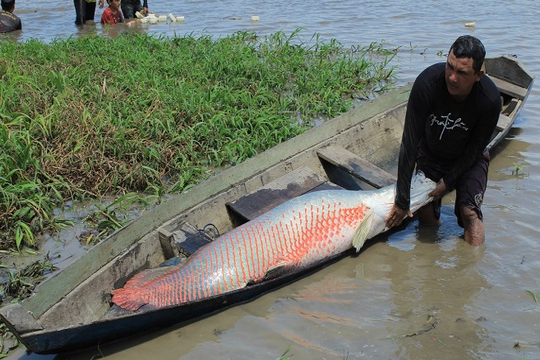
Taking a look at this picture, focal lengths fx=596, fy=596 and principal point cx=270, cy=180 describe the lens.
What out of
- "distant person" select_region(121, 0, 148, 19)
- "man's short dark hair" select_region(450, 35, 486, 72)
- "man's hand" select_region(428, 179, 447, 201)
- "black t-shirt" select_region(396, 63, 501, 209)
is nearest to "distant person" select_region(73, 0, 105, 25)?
"distant person" select_region(121, 0, 148, 19)

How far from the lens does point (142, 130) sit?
5957 millimetres

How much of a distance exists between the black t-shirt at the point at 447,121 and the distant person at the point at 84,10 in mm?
10462

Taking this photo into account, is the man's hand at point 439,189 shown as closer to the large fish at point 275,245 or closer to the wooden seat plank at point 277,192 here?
the large fish at point 275,245

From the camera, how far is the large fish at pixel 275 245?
3.62 m

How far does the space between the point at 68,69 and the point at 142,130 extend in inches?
85.0

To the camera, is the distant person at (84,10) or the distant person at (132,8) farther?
the distant person at (132,8)

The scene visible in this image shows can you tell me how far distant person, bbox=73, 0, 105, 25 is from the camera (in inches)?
506

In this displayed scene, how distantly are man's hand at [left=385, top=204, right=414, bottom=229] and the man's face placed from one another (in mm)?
914

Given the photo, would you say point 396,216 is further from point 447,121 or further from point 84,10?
point 84,10

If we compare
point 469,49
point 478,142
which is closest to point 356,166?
point 478,142

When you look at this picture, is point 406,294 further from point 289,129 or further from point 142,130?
point 142,130

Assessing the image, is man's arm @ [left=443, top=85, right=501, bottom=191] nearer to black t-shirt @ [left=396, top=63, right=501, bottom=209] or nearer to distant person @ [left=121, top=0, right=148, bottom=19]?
black t-shirt @ [left=396, top=63, right=501, bottom=209]

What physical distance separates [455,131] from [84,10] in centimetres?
1114

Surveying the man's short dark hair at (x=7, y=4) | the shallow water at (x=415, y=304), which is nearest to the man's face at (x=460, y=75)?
the shallow water at (x=415, y=304)
